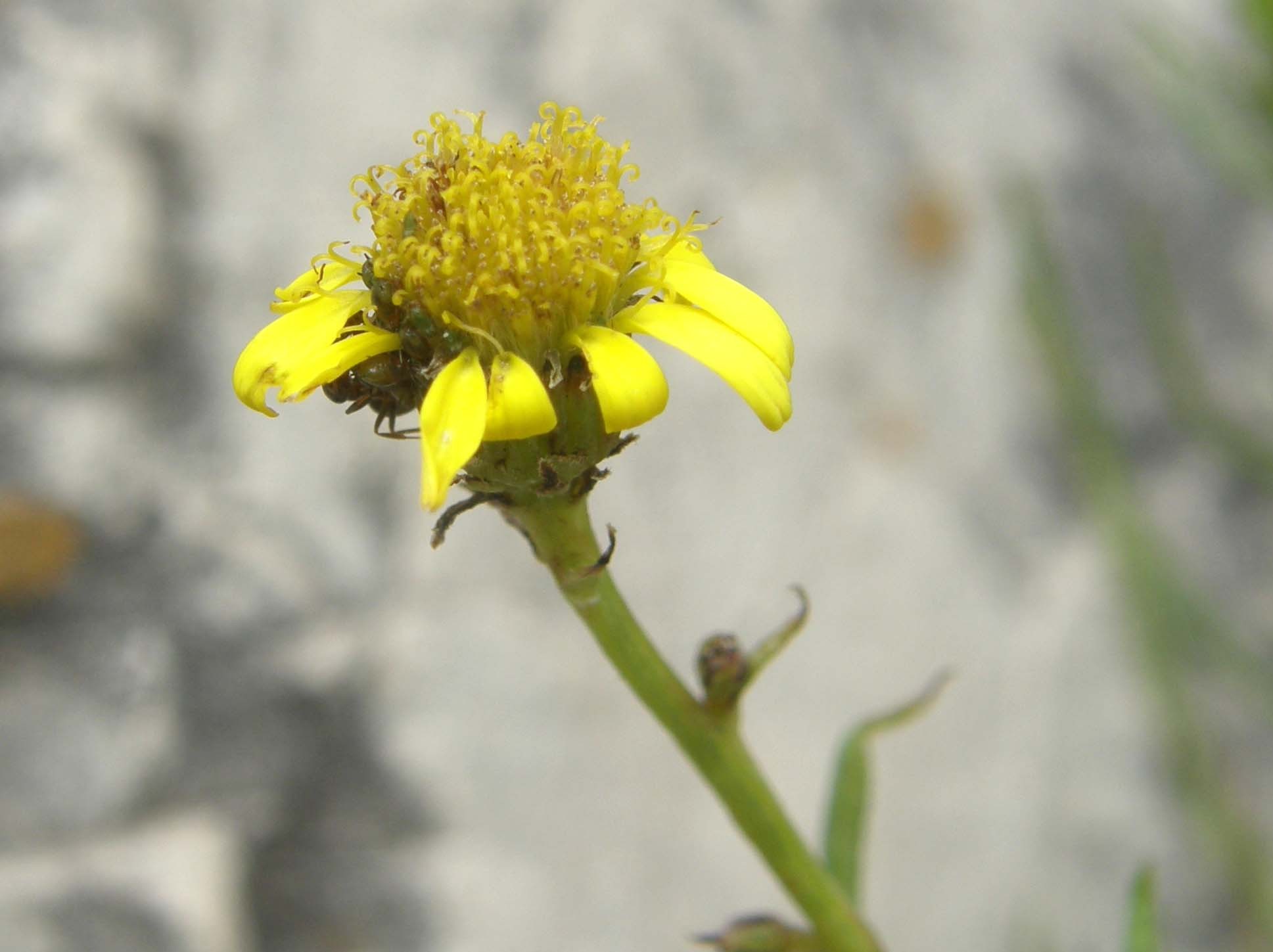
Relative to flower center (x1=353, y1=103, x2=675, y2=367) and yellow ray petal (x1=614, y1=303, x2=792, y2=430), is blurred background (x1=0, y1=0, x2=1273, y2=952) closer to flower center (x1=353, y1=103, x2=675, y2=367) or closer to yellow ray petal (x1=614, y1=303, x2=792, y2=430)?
flower center (x1=353, y1=103, x2=675, y2=367)

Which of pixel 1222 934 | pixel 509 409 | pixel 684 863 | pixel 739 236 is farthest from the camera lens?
pixel 1222 934

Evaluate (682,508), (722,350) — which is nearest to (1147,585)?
(682,508)

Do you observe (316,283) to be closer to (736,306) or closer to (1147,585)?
(736,306)

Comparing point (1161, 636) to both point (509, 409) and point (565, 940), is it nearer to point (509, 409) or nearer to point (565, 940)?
point (565, 940)

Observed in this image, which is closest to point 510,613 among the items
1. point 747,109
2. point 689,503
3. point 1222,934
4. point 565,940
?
point 689,503

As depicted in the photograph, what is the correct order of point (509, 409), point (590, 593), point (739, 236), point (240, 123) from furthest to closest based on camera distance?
point (739, 236) < point (240, 123) < point (590, 593) < point (509, 409)

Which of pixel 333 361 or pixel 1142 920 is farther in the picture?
pixel 1142 920

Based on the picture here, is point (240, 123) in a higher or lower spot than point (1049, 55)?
higher
